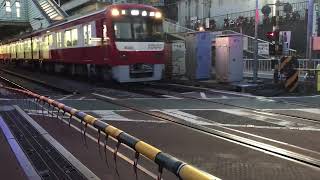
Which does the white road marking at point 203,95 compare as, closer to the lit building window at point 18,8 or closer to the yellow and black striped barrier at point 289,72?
the yellow and black striped barrier at point 289,72

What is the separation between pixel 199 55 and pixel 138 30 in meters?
3.07

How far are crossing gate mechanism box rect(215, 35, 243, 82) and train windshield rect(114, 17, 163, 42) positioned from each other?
2.60 meters

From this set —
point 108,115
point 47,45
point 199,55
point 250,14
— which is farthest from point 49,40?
point 108,115

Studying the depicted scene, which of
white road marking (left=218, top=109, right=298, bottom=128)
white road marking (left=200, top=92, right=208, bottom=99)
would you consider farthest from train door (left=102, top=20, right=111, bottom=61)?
white road marking (left=218, top=109, right=298, bottom=128)

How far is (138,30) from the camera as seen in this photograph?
2078 cm

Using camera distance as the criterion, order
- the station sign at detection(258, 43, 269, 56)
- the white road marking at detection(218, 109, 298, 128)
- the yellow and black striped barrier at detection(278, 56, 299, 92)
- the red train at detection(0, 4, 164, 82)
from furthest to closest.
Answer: the station sign at detection(258, 43, 269, 56)
the red train at detection(0, 4, 164, 82)
the yellow and black striped barrier at detection(278, 56, 299, 92)
the white road marking at detection(218, 109, 298, 128)

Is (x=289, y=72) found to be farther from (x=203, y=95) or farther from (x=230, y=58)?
(x=230, y=58)

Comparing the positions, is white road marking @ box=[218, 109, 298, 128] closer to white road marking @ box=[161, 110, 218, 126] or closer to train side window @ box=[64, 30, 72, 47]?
white road marking @ box=[161, 110, 218, 126]

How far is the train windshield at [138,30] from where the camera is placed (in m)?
20.3

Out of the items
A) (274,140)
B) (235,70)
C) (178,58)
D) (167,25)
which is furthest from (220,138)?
(167,25)

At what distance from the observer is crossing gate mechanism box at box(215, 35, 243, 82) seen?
20.0 m

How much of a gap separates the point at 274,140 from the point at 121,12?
12.3m

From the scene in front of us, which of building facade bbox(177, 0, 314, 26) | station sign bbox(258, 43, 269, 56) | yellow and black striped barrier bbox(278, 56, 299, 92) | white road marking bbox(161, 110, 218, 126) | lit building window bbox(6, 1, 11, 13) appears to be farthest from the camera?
lit building window bbox(6, 1, 11, 13)

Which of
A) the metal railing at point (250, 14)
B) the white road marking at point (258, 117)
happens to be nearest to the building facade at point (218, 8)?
the metal railing at point (250, 14)
